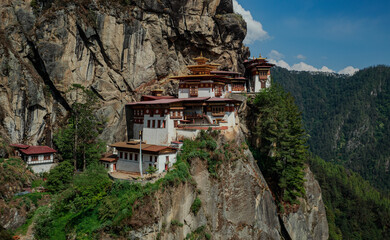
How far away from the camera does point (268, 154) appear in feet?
157

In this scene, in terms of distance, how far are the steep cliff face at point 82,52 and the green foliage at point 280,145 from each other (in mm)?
19849

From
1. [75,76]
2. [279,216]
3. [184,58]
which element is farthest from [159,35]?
[279,216]

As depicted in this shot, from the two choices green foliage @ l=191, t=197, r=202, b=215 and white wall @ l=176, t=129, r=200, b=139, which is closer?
green foliage @ l=191, t=197, r=202, b=215

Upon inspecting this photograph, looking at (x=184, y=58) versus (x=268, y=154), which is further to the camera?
(x=184, y=58)

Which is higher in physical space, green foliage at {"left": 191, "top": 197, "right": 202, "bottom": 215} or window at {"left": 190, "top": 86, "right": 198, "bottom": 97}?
window at {"left": 190, "top": 86, "right": 198, "bottom": 97}

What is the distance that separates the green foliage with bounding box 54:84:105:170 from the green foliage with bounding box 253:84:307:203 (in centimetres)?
2603

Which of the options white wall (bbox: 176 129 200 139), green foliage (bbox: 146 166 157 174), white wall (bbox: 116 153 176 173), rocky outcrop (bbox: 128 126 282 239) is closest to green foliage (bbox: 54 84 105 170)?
white wall (bbox: 116 153 176 173)

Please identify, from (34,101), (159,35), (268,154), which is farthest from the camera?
(159,35)

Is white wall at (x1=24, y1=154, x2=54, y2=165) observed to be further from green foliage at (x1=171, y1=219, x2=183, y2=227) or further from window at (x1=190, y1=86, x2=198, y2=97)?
window at (x1=190, y1=86, x2=198, y2=97)

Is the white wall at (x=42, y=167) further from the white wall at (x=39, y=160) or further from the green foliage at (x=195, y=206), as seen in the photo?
the green foliage at (x=195, y=206)

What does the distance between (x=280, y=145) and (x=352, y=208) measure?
75465 millimetres

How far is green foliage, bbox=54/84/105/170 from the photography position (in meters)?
41.6

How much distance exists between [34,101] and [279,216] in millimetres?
41979

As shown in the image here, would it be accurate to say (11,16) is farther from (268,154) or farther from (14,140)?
(268,154)
